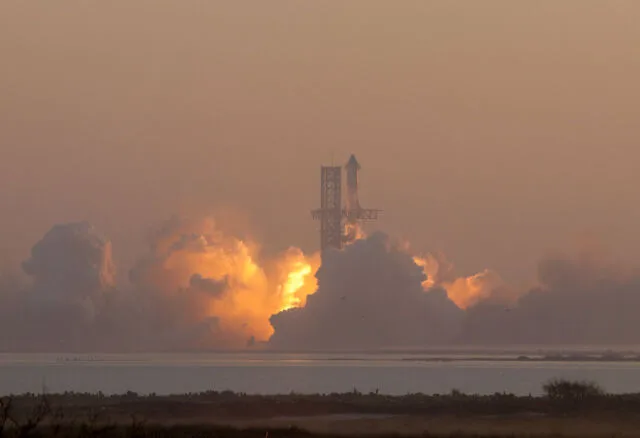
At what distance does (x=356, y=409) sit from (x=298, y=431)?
20.8 metres

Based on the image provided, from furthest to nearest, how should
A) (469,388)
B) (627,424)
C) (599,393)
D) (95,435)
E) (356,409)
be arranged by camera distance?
(469,388) < (599,393) < (356,409) < (627,424) < (95,435)

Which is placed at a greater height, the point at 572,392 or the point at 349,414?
the point at 572,392

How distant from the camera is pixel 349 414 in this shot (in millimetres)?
89438

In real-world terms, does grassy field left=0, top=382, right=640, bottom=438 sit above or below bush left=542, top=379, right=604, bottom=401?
below

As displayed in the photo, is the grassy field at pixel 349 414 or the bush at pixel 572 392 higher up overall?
the bush at pixel 572 392

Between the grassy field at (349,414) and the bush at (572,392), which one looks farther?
the bush at (572,392)

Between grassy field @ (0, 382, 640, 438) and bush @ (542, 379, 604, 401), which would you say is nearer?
grassy field @ (0, 382, 640, 438)

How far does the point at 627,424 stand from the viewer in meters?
79.8

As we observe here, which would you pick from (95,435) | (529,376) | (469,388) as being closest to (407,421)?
(95,435)

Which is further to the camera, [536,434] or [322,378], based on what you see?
[322,378]

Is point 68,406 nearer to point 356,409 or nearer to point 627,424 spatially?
point 356,409

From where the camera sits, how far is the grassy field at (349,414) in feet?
241

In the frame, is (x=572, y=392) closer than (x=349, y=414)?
No

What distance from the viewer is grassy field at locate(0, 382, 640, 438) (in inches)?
2889
